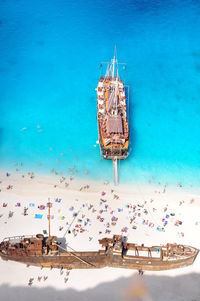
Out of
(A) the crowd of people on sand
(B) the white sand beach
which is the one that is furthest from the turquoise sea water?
(A) the crowd of people on sand

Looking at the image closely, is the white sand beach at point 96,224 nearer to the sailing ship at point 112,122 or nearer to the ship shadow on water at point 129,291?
the ship shadow on water at point 129,291

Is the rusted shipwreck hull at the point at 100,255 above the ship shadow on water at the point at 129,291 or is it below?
above

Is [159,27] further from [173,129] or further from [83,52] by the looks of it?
[173,129]

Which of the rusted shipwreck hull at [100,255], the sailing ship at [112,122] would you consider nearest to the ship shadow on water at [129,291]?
the rusted shipwreck hull at [100,255]

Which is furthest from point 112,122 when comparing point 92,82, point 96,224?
point 96,224

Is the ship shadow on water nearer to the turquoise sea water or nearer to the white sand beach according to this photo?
the white sand beach
